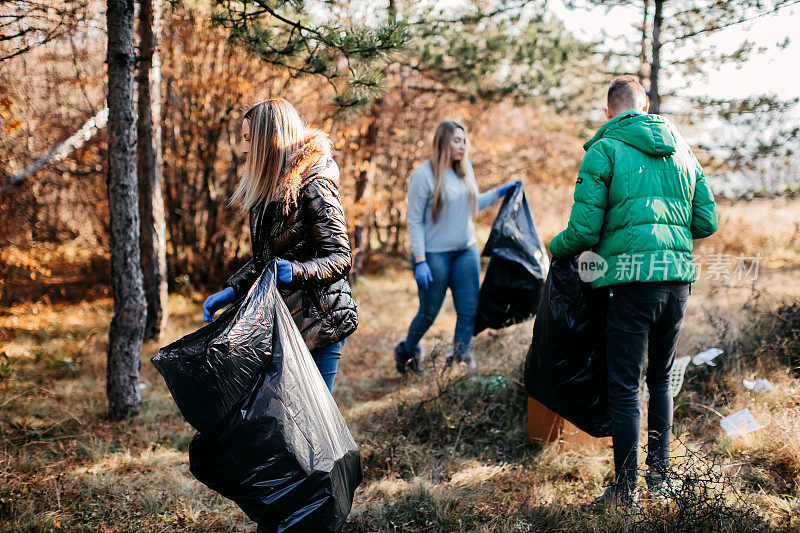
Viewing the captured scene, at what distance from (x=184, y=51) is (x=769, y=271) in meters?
7.21

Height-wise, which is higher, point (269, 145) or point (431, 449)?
point (269, 145)

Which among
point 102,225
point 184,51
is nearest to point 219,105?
point 184,51

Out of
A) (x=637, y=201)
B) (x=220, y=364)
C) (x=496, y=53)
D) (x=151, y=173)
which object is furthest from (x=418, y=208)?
(x=496, y=53)

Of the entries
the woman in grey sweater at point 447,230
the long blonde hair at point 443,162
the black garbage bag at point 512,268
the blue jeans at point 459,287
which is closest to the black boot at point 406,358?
the woman in grey sweater at point 447,230

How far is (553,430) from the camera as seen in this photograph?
9.61ft

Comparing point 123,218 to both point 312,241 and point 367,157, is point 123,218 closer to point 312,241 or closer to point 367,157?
point 312,241

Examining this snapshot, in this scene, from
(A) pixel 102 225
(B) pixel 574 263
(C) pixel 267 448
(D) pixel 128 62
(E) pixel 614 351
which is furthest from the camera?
(A) pixel 102 225

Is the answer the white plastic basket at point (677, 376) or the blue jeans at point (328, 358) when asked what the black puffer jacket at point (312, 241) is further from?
the white plastic basket at point (677, 376)

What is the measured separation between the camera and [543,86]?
712 cm

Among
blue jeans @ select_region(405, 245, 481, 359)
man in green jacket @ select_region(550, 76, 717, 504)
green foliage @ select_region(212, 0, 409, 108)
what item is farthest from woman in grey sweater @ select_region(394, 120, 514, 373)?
man in green jacket @ select_region(550, 76, 717, 504)

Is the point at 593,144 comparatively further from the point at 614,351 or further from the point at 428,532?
the point at 428,532

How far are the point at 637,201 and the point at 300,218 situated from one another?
4.29 feet

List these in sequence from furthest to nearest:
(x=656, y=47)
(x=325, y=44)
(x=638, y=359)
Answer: (x=656, y=47)
(x=325, y=44)
(x=638, y=359)

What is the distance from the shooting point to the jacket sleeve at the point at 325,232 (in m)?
1.97
